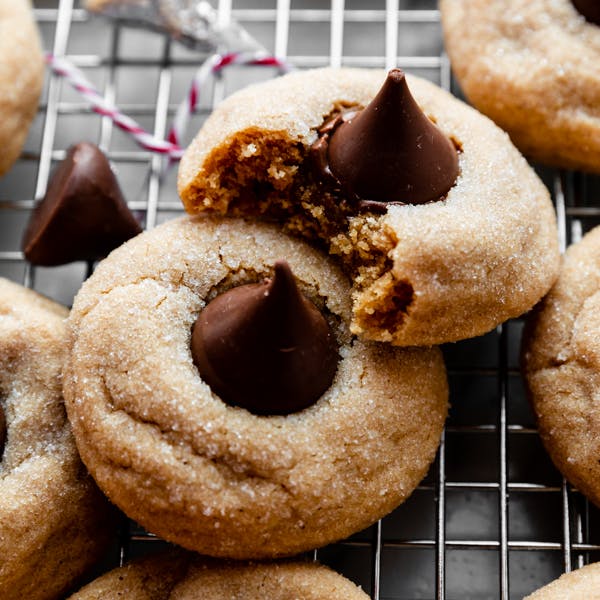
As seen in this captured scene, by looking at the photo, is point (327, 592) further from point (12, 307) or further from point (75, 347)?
point (12, 307)

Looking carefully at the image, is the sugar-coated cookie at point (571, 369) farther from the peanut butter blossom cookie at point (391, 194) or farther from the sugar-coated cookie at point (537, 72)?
the sugar-coated cookie at point (537, 72)

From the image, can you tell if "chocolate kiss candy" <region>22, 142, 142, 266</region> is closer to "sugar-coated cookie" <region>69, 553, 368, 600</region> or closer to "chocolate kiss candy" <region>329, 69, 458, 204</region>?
"chocolate kiss candy" <region>329, 69, 458, 204</region>

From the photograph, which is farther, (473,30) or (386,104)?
(473,30)

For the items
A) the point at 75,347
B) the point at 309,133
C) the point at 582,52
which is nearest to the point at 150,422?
the point at 75,347

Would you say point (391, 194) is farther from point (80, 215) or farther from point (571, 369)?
point (80, 215)

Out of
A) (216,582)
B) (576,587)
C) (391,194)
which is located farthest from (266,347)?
(576,587)

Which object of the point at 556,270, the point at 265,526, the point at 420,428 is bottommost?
the point at 265,526
